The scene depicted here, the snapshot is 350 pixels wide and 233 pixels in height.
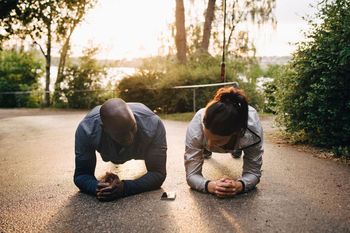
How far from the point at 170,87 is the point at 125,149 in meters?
8.86

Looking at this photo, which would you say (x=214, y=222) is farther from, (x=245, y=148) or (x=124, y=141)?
(x=124, y=141)

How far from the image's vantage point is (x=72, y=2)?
6.28m

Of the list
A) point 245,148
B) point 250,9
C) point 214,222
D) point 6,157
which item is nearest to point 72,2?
point 6,157

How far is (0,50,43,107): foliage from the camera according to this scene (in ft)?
61.0

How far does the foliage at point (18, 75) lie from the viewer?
61.0 feet

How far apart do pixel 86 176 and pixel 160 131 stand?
0.83m

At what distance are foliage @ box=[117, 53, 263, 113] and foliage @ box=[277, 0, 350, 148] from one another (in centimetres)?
574

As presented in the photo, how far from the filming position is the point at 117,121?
229 cm

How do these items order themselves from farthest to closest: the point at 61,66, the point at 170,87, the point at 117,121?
1. the point at 61,66
2. the point at 170,87
3. the point at 117,121

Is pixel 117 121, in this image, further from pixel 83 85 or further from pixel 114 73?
pixel 83 85

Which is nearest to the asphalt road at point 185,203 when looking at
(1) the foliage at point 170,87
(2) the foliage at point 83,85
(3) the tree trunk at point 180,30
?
(1) the foliage at point 170,87

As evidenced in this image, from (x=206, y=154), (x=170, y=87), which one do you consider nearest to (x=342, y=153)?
(x=206, y=154)

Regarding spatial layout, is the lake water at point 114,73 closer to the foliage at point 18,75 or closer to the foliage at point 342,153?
the foliage at point 18,75

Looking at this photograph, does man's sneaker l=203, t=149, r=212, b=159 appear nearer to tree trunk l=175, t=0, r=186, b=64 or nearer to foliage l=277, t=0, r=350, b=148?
foliage l=277, t=0, r=350, b=148
